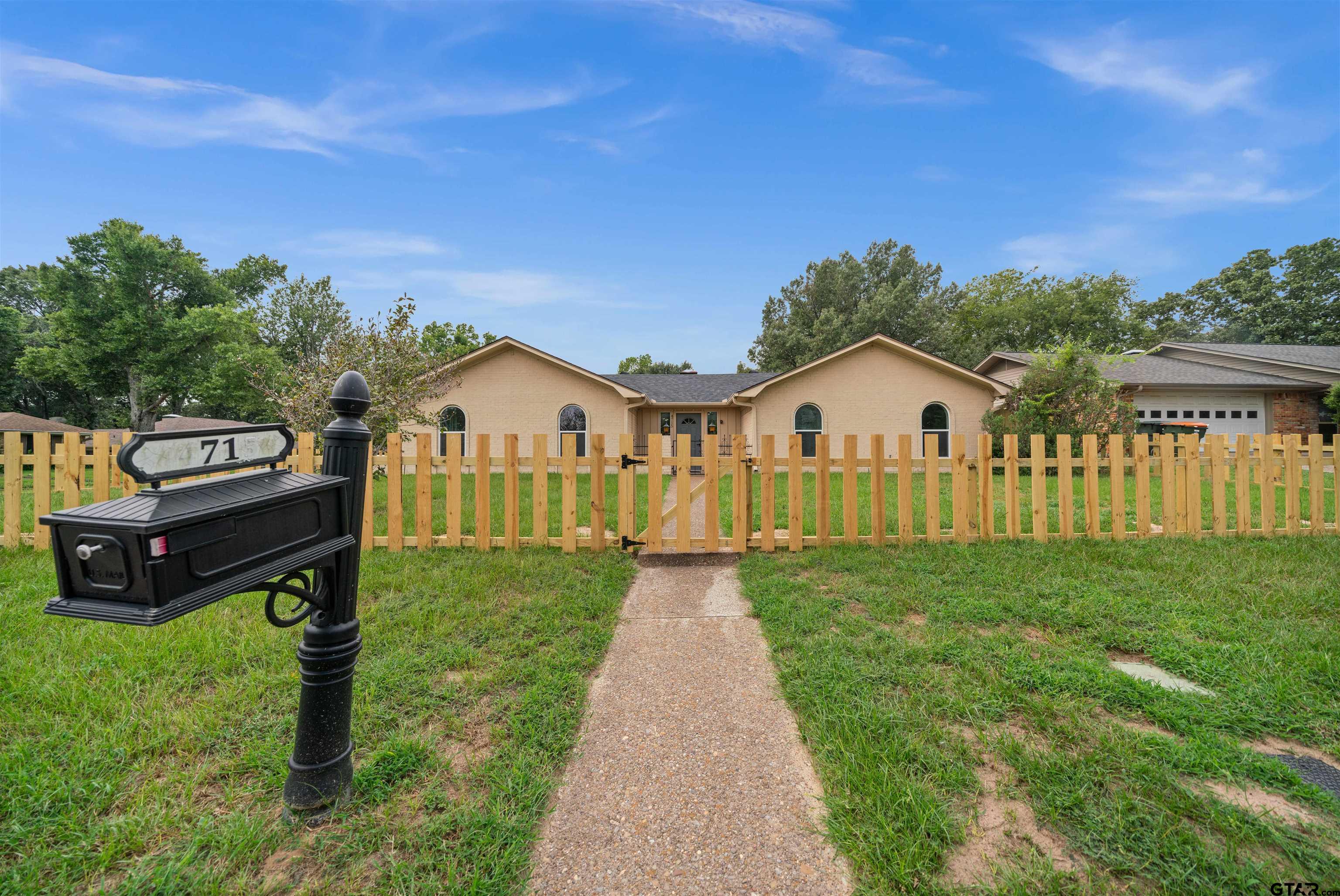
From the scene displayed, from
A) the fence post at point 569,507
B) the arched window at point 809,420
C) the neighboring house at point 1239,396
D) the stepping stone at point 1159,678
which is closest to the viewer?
the stepping stone at point 1159,678

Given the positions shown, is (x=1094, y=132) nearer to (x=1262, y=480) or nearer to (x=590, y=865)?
(x=1262, y=480)

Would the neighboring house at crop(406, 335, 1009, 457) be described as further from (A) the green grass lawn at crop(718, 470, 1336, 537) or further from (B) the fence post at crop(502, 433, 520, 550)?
(B) the fence post at crop(502, 433, 520, 550)

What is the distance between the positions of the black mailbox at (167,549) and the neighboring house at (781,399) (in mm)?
14228

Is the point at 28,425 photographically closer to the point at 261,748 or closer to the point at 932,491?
the point at 261,748

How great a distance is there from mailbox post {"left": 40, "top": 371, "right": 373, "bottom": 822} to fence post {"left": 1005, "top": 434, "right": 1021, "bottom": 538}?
5.61 metres

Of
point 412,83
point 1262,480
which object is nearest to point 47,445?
point 412,83

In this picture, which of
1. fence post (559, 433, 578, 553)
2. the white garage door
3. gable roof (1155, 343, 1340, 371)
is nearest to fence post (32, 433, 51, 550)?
fence post (559, 433, 578, 553)

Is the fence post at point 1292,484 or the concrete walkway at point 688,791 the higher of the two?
Result: the fence post at point 1292,484

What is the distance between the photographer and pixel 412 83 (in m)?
9.20

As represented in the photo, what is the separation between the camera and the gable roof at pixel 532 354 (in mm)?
15188

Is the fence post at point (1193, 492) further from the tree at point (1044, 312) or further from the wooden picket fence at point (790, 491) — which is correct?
the tree at point (1044, 312)

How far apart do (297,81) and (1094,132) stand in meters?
20.9

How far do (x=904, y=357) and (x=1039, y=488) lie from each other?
→ 1147 centimetres

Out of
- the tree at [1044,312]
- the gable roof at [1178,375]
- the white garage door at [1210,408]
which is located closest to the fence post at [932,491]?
the gable roof at [1178,375]
